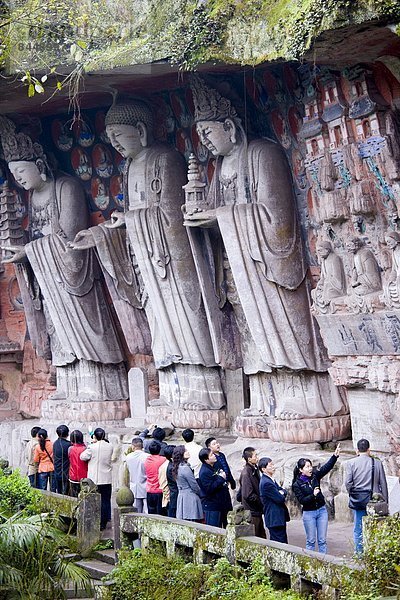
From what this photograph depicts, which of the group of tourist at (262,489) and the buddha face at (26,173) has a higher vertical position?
the buddha face at (26,173)

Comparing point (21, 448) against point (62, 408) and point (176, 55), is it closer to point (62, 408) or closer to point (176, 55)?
point (62, 408)

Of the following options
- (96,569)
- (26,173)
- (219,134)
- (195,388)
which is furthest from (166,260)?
(96,569)

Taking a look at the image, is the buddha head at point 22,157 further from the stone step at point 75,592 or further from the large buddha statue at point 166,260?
the stone step at point 75,592

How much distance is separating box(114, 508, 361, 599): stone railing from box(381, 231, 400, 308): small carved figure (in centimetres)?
355

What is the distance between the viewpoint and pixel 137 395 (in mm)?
18422

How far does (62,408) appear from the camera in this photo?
19.4 m

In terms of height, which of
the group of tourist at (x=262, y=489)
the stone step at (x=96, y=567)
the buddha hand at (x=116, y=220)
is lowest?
the stone step at (x=96, y=567)

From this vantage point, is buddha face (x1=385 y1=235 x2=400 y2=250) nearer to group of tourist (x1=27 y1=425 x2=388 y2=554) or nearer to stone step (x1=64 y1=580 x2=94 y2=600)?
group of tourist (x1=27 y1=425 x2=388 y2=554)

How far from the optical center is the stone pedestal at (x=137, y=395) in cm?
1825

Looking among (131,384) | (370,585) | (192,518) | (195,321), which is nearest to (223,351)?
(195,321)

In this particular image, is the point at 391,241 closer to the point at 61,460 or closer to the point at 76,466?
the point at 76,466

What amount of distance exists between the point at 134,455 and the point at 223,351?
401cm

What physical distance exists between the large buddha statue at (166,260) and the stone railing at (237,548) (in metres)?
5.26

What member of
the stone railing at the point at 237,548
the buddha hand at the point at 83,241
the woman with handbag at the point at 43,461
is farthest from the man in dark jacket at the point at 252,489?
the buddha hand at the point at 83,241
